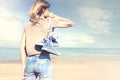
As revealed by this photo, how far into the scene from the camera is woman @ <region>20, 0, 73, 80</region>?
2.58 metres

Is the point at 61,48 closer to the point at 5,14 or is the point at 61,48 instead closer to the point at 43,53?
the point at 5,14

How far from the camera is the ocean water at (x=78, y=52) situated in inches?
140

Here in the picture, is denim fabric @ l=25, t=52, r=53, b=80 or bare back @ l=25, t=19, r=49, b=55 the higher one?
bare back @ l=25, t=19, r=49, b=55

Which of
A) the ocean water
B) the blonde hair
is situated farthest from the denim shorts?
the ocean water

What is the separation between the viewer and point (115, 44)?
3.80 m

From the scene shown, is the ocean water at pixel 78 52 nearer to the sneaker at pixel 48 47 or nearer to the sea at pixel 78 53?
the sea at pixel 78 53

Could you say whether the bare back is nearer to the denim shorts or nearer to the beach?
the denim shorts

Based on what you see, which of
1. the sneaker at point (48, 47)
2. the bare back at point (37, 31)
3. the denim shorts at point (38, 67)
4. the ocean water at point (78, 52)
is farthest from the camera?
the ocean water at point (78, 52)

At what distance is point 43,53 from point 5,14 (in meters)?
1.07

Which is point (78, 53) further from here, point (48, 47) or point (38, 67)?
point (38, 67)

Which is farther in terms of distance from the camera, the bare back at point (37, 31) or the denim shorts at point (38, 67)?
the bare back at point (37, 31)

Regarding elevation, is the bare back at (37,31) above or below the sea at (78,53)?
above

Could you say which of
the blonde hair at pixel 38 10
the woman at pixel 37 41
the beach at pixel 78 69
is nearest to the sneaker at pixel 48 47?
the woman at pixel 37 41

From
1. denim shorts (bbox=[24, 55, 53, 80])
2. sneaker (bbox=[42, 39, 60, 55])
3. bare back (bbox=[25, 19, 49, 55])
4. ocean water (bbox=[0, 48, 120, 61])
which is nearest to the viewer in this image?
denim shorts (bbox=[24, 55, 53, 80])
